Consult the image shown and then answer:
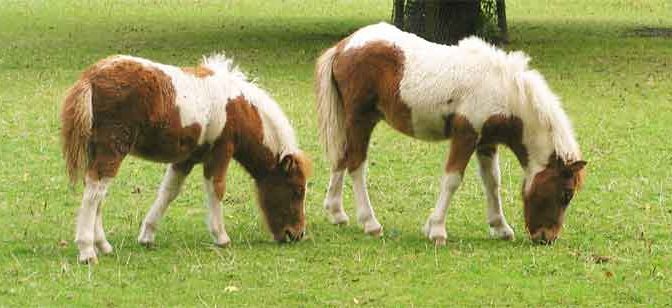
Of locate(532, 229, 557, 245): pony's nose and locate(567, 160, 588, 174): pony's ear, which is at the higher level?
locate(567, 160, 588, 174): pony's ear

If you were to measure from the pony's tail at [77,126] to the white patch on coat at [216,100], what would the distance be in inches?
15.8

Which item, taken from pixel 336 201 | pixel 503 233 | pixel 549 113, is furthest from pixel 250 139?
pixel 549 113

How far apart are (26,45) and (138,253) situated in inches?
588

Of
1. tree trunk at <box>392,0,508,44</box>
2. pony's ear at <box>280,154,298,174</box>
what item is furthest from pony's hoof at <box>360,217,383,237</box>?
tree trunk at <box>392,0,508,44</box>

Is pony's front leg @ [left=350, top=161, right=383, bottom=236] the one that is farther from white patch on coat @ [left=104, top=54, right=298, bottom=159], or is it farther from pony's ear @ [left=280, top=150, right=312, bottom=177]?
white patch on coat @ [left=104, top=54, right=298, bottom=159]

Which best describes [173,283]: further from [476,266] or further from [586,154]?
[586,154]

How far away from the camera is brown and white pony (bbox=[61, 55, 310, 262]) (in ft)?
27.7

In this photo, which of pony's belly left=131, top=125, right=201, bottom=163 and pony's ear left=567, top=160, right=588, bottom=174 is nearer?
pony's belly left=131, top=125, right=201, bottom=163

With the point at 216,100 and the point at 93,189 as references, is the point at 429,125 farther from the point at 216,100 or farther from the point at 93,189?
the point at 93,189

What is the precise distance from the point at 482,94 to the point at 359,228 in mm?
1690

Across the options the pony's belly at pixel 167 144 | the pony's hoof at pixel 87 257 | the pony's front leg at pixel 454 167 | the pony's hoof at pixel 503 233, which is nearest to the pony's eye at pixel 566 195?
the pony's hoof at pixel 503 233

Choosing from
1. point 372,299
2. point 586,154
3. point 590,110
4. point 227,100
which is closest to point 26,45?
point 590,110

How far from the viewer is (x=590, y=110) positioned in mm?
16641

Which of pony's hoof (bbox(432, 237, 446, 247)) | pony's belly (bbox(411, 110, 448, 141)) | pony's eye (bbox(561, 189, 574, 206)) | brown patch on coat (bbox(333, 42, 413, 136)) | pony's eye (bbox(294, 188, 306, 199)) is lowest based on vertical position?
pony's hoof (bbox(432, 237, 446, 247))
